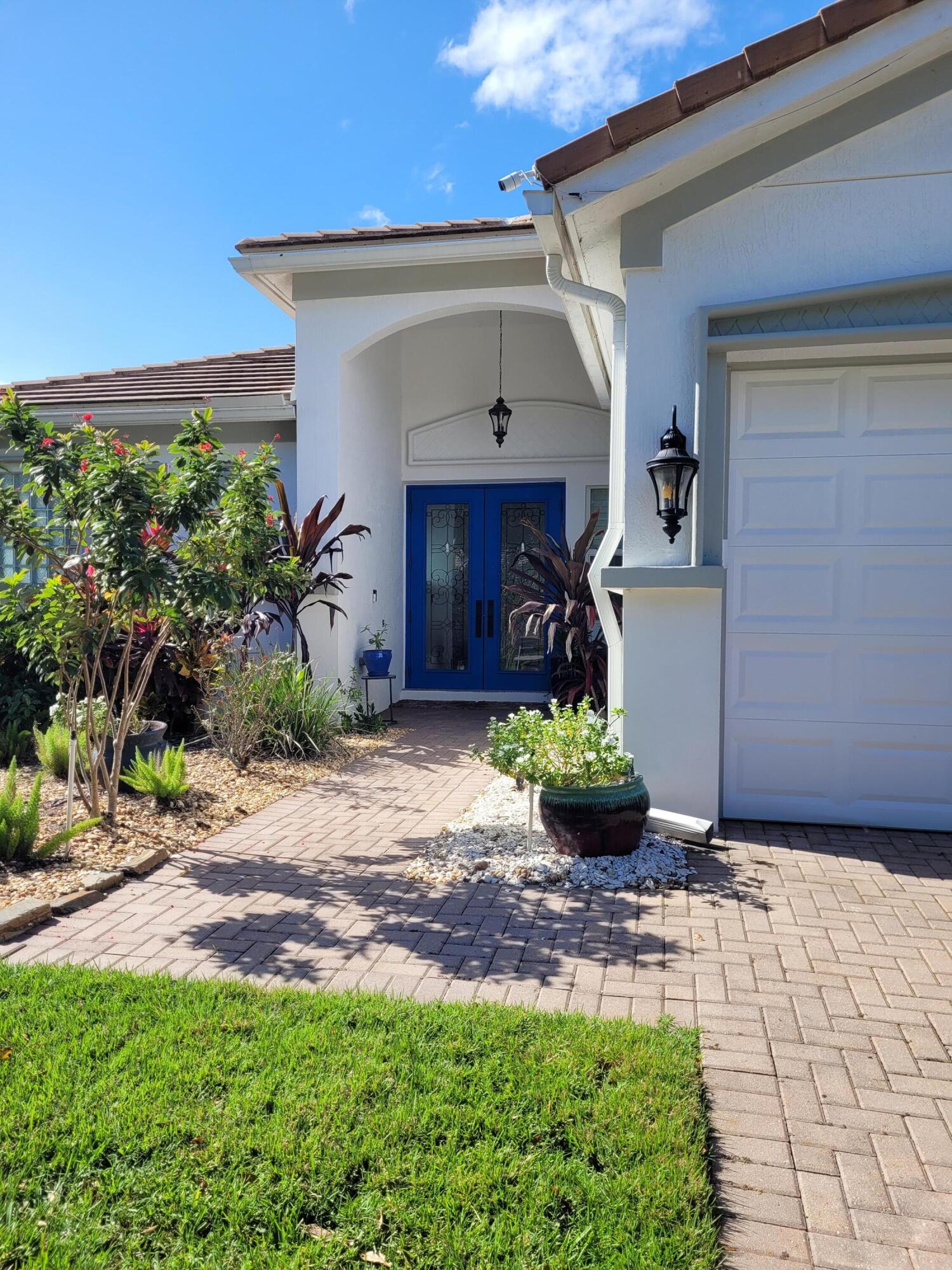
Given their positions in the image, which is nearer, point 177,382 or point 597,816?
point 597,816

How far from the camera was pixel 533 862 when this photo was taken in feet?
15.4

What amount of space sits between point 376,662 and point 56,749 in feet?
12.5

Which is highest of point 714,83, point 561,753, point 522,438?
point 714,83

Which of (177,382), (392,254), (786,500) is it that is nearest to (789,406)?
(786,500)

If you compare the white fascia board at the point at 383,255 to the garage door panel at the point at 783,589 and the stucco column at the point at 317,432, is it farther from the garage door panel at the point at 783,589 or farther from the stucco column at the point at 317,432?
the garage door panel at the point at 783,589

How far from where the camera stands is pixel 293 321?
9.03 metres

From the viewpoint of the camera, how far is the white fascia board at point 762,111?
4578 millimetres

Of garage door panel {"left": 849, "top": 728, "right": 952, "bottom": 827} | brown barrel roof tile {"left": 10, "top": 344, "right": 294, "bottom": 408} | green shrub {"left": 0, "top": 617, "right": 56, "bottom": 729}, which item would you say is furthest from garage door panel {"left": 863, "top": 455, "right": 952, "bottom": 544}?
green shrub {"left": 0, "top": 617, "right": 56, "bottom": 729}

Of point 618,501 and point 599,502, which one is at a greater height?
point 599,502

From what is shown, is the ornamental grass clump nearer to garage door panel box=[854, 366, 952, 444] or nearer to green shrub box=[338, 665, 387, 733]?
garage door panel box=[854, 366, 952, 444]

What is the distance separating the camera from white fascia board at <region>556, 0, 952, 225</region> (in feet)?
15.0

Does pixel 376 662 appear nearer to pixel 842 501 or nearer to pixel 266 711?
pixel 266 711

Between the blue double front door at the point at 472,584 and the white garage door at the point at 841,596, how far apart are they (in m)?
5.44

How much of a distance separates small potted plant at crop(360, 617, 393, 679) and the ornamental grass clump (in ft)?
15.5
